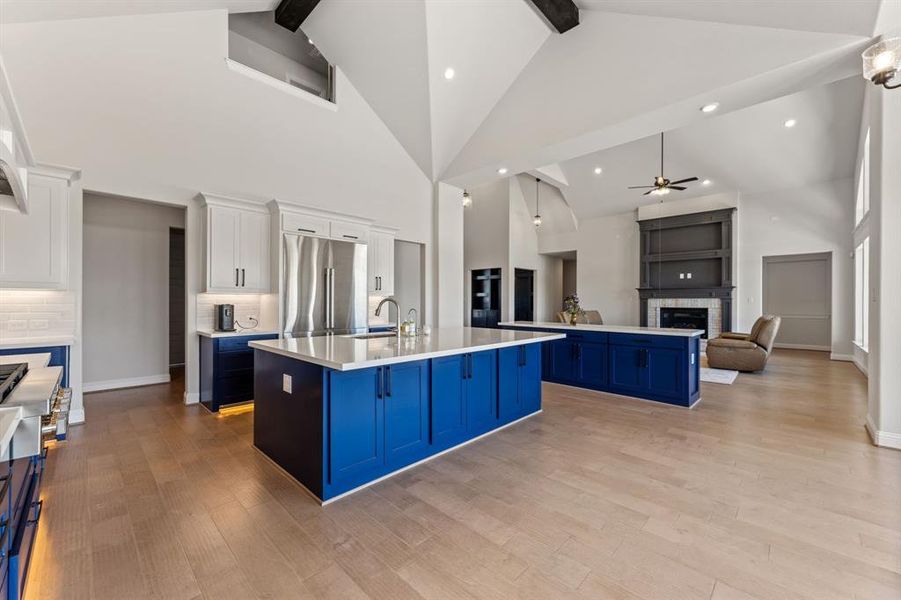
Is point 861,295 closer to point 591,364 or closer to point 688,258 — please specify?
point 688,258

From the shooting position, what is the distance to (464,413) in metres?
3.21

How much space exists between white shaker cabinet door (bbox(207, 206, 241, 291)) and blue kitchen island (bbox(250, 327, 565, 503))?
6.17ft

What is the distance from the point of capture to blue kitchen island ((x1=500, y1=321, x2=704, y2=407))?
4.36m

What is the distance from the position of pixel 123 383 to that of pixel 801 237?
12495 millimetres

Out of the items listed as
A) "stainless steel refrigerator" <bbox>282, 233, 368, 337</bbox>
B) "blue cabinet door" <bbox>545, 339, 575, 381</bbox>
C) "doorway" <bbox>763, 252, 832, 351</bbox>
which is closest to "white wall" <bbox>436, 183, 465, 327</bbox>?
"stainless steel refrigerator" <bbox>282, 233, 368, 337</bbox>

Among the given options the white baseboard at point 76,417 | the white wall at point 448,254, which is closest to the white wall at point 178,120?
the white baseboard at point 76,417

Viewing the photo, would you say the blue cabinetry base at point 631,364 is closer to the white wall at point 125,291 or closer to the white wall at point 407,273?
the white wall at point 407,273

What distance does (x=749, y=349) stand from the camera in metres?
6.06

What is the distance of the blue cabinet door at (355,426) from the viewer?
2332 millimetres

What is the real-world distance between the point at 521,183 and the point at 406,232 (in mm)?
5376

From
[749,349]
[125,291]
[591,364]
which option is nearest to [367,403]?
[591,364]

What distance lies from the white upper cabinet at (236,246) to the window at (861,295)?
370 inches

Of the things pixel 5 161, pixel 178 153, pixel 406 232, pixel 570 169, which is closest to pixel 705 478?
pixel 5 161

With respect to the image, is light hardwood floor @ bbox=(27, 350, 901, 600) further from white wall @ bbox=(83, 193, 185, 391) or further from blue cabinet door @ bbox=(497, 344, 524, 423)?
white wall @ bbox=(83, 193, 185, 391)
